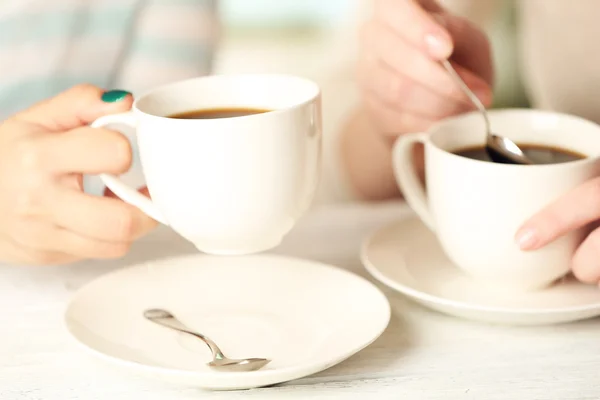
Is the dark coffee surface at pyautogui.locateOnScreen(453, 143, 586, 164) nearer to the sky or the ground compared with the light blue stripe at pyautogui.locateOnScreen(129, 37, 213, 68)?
nearer to the ground

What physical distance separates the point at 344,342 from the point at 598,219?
9.9 inches

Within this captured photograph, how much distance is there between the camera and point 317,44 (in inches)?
98.0

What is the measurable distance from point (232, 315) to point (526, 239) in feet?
0.83

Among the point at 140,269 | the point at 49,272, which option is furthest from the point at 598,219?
the point at 49,272

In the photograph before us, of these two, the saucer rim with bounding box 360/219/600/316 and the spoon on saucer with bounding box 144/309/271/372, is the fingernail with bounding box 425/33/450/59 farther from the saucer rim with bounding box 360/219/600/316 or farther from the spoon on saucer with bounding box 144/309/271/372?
the spoon on saucer with bounding box 144/309/271/372

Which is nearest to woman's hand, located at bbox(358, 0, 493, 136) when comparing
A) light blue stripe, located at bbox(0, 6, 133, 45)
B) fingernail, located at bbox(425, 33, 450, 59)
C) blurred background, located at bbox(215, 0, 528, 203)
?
fingernail, located at bbox(425, 33, 450, 59)

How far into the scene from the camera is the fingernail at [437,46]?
2.44 feet

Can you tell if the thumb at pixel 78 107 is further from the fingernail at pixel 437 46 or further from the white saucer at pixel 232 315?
the fingernail at pixel 437 46

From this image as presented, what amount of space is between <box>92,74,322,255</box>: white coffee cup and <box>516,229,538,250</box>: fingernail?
17cm

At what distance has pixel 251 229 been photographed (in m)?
0.56

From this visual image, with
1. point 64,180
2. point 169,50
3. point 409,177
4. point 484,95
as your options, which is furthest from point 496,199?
Answer: point 169,50

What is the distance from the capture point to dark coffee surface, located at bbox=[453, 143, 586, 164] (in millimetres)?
706

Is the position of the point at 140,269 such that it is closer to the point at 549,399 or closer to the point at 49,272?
the point at 49,272

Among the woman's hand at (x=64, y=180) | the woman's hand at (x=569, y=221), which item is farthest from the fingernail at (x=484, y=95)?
the woman's hand at (x=64, y=180)
